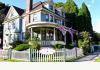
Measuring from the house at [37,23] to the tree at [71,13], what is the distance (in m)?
1.25

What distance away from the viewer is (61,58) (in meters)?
14.8

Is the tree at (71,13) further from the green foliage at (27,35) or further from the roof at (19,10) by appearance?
the green foliage at (27,35)

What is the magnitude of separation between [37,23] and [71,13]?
1146cm

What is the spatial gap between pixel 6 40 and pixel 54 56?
1919 centimetres

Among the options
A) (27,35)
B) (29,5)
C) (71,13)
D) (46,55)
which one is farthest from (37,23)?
(71,13)

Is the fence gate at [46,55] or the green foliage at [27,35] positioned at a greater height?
the green foliage at [27,35]

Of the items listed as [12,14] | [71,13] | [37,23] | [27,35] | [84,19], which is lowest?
[27,35]

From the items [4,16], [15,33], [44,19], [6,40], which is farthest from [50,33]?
[4,16]

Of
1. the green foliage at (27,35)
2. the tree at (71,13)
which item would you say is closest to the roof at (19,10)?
the green foliage at (27,35)

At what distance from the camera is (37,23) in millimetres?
23703

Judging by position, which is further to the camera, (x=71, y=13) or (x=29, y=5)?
(x=71, y=13)

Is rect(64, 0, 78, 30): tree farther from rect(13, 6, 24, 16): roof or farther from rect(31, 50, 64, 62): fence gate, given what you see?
rect(31, 50, 64, 62): fence gate

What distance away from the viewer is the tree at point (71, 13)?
32981 millimetres

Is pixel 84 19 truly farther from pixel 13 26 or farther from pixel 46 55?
pixel 46 55
